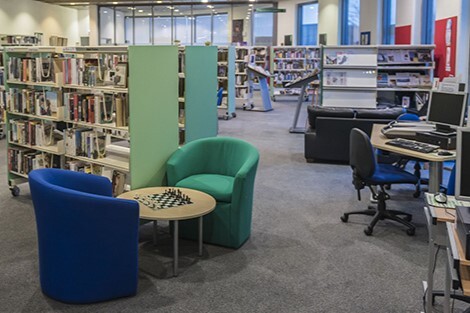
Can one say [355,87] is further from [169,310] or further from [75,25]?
[75,25]

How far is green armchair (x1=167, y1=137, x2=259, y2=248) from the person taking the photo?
412cm

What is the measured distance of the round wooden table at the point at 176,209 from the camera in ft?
11.7

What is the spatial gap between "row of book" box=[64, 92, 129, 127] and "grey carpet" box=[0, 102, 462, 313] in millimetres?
1041

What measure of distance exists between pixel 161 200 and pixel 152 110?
2.84 feet

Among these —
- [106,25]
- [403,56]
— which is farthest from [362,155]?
[106,25]

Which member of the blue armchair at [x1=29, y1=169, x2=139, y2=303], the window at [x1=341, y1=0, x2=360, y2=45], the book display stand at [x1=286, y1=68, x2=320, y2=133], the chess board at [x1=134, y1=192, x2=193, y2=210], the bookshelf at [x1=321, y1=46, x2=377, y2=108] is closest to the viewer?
the blue armchair at [x1=29, y1=169, x2=139, y2=303]

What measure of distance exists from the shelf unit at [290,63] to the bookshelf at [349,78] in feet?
25.7

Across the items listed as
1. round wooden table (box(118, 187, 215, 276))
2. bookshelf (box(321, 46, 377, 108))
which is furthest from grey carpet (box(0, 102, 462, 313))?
bookshelf (box(321, 46, 377, 108))

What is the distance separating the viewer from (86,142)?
496 centimetres

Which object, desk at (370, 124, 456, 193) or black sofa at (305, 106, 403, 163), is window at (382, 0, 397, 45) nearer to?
black sofa at (305, 106, 403, 163)

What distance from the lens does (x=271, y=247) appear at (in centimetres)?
426

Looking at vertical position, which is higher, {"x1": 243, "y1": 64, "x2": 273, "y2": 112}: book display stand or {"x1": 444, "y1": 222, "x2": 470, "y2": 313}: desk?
{"x1": 243, "y1": 64, "x2": 273, "y2": 112}: book display stand

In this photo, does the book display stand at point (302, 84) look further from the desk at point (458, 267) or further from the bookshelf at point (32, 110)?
the desk at point (458, 267)

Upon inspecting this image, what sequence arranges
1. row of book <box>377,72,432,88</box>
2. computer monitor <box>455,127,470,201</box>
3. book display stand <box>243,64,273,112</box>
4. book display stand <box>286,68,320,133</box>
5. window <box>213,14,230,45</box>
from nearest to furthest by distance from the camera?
computer monitor <box>455,127,470,201</box> → row of book <box>377,72,432,88</box> → book display stand <box>286,68,320,133</box> → book display stand <box>243,64,273,112</box> → window <box>213,14,230,45</box>
